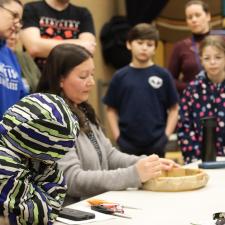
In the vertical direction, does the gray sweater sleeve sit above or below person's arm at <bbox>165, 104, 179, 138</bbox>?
below

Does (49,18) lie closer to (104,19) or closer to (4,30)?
(4,30)

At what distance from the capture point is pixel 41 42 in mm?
2969

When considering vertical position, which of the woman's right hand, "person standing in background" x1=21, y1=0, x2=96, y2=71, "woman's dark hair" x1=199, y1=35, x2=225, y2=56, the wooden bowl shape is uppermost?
"person standing in background" x1=21, y1=0, x2=96, y2=71

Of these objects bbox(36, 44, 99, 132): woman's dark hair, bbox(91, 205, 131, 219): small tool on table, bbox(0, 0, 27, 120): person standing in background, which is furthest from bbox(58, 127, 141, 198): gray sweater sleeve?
bbox(0, 0, 27, 120): person standing in background

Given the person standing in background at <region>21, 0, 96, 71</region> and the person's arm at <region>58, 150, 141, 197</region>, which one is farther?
the person standing in background at <region>21, 0, 96, 71</region>

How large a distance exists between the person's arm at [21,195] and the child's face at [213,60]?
1.62m

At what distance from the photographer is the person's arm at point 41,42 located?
2965mm

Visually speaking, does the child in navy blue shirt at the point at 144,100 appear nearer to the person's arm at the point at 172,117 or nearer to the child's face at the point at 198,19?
the person's arm at the point at 172,117

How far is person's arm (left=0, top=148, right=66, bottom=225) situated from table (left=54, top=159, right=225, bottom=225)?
211mm

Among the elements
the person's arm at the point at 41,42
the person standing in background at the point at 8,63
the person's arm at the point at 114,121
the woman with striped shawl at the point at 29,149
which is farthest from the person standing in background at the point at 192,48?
the woman with striped shawl at the point at 29,149

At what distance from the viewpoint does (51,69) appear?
2252mm

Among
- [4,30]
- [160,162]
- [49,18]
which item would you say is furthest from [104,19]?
[160,162]

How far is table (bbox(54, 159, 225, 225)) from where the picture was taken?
1.55m

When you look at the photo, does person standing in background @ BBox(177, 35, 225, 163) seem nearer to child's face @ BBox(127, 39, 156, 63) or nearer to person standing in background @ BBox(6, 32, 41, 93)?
child's face @ BBox(127, 39, 156, 63)
